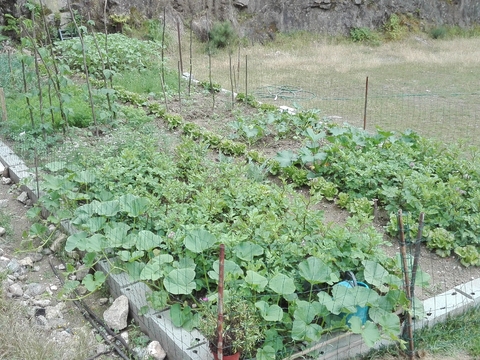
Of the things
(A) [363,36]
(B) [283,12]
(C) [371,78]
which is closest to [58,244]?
(C) [371,78]

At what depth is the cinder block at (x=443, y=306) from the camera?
3.83 m

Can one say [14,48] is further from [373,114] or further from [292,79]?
[373,114]

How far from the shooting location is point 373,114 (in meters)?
9.49

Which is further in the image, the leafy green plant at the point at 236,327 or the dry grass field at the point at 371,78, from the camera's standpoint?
the dry grass field at the point at 371,78

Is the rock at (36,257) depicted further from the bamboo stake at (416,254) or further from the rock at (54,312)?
the bamboo stake at (416,254)

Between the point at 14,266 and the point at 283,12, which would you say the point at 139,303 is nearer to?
the point at 14,266

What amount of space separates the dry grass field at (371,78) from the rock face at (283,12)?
826 mm

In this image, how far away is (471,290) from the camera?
4133 mm

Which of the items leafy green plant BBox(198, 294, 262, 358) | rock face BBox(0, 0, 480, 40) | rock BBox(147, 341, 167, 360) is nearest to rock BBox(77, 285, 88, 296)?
rock BBox(147, 341, 167, 360)

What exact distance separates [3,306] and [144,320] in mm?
1030

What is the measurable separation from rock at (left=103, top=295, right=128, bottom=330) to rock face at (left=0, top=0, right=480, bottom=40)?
12.5 metres

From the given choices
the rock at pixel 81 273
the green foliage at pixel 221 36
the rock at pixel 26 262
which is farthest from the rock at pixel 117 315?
the green foliage at pixel 221 36

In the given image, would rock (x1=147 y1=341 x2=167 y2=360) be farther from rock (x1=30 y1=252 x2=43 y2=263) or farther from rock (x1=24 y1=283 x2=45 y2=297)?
rock (x1=30 y1=252 x2=43 y2=263)

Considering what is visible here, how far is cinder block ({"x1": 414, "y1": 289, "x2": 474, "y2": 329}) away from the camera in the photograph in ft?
12.6
